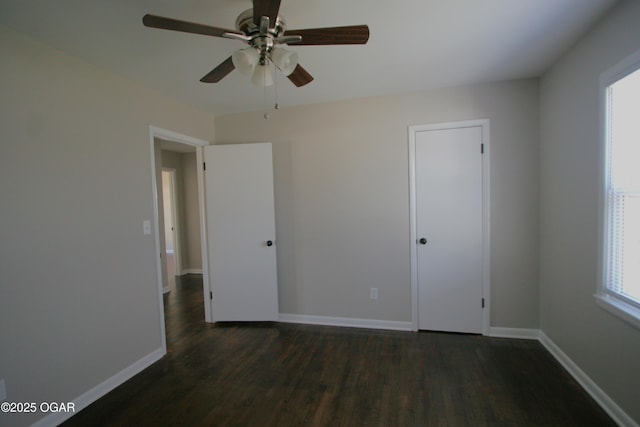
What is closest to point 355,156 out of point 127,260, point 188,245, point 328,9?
point 328,9

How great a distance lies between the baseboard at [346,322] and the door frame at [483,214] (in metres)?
0.16

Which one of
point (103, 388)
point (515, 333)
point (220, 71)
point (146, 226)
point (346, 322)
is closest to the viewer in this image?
point (220, 71)

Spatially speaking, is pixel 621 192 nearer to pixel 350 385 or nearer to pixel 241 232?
pixel 350 385

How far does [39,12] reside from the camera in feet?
4.95

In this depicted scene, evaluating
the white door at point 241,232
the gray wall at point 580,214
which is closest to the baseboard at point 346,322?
the white door at point 241,232

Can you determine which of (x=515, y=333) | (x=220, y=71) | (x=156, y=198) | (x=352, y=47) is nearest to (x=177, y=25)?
(x=220, y=71)

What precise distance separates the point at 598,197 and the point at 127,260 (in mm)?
3430

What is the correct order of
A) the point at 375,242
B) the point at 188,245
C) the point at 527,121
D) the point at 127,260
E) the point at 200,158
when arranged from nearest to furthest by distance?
the point at 127,260
the point at 527,121
the point at 375,242
the point at 200,158
the point at 188,245

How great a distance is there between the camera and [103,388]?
207cm

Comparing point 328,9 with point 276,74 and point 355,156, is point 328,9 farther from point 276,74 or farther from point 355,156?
point 355,156

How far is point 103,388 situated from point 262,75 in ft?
8.09

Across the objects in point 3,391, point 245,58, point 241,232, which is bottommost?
point 3,391

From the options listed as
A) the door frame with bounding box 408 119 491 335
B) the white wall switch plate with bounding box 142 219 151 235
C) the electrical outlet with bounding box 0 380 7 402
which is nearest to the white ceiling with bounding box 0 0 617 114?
the door frame with bounding box 408 119 491 335

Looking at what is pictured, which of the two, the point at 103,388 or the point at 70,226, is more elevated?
the point at 70,226
